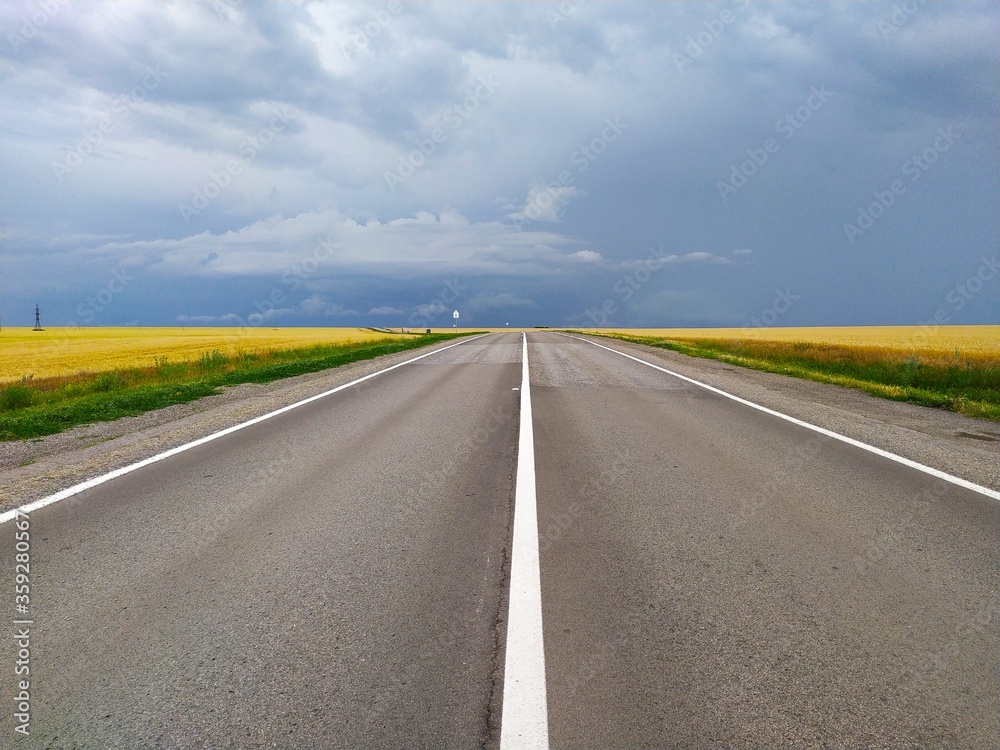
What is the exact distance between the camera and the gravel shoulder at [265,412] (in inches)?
253

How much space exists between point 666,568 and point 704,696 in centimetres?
131

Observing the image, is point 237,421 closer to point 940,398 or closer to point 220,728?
point 220,728

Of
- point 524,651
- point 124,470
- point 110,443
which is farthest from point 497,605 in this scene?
point 110,443

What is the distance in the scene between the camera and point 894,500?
5.39 meters

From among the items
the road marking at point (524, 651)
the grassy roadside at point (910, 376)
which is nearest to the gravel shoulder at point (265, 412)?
the grassy roadside at point (910, 376)

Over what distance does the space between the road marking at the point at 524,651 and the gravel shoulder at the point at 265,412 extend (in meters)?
4.52

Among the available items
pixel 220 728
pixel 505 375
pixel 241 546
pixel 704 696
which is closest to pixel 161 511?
pixel 241 546

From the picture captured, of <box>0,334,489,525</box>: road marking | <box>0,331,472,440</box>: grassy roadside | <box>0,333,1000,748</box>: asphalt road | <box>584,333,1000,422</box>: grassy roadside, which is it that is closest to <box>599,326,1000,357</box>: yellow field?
<box>584,333,1000,422</box>: grassy roadside

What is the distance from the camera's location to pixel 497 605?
3.42 metres

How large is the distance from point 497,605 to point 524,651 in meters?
0.50

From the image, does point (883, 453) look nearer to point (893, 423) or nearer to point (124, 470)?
point (893, 423)

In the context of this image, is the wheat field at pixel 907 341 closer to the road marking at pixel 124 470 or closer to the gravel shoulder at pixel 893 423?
the gravel shoulder at pixel 893 423

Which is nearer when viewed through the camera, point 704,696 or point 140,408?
point 704,696

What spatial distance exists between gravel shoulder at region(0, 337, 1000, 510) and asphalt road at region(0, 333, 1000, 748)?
0.74m
